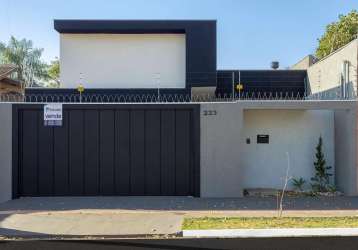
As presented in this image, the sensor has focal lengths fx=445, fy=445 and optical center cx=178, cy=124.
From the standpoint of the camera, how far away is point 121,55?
1680 cm

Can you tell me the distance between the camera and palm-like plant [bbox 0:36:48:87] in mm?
45375

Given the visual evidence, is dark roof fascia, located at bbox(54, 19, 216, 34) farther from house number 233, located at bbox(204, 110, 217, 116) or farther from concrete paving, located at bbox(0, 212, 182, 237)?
concrete paving, located at bbox(0, 212, 182, 237)

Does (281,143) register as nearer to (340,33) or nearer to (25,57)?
(340,33)

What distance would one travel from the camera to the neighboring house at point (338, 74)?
12281 millimetres

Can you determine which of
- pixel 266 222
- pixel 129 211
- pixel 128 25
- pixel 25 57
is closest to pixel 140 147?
pixel 129 211

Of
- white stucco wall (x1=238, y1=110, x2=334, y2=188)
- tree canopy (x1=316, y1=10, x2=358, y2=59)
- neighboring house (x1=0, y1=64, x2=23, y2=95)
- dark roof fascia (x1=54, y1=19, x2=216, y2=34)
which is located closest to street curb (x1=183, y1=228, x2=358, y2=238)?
white stucco wall (x1=238, y1=110, x2=334, y2=188)

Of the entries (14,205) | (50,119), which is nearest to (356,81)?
(50,119)

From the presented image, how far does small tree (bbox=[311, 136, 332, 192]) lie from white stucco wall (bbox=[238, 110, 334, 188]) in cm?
20

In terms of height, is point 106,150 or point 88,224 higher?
point 106,150

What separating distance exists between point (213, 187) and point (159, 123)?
6.74 feet

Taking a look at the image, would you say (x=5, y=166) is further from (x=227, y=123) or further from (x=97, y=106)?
(x=227, y=123)

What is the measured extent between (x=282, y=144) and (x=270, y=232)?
502 centimetres

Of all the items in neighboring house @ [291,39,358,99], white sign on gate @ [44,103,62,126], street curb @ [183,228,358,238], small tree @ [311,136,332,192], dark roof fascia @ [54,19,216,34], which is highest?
dark roof fascia @ [54,19,216,34]

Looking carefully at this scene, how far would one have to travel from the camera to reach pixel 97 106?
11000 mm
